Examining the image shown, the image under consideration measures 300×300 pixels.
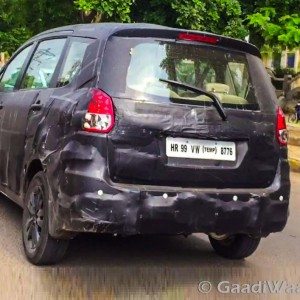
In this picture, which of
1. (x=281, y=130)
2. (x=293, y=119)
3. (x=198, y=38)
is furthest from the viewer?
(x=293, y=119)

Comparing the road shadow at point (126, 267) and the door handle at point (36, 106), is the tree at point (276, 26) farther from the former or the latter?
the door handle at point (36, 106)

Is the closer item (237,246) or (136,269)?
(136,269)

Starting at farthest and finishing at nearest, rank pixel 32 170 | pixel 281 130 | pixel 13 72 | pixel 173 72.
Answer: pixel 13 72 < pixel 32 170 < pixel 281 130 < pixel 173 72

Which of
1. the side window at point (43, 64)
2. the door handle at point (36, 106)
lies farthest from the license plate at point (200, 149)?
the side window at point (43, 64)

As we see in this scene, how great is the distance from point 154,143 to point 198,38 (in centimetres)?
88

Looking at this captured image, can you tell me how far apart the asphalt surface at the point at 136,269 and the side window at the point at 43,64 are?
1.34m

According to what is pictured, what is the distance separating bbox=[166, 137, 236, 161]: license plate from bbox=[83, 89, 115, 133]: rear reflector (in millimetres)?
411

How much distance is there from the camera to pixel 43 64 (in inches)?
196

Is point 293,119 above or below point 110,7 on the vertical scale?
below

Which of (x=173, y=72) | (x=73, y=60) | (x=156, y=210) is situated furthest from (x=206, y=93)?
(x=73, y=60)

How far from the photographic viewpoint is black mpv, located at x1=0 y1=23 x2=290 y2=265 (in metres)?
3.77

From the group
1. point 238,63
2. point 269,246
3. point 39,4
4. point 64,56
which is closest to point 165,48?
point 238,63

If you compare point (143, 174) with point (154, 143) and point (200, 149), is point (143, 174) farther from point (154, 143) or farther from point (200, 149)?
point (200, 149)

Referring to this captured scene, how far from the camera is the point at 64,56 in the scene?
459 cm
